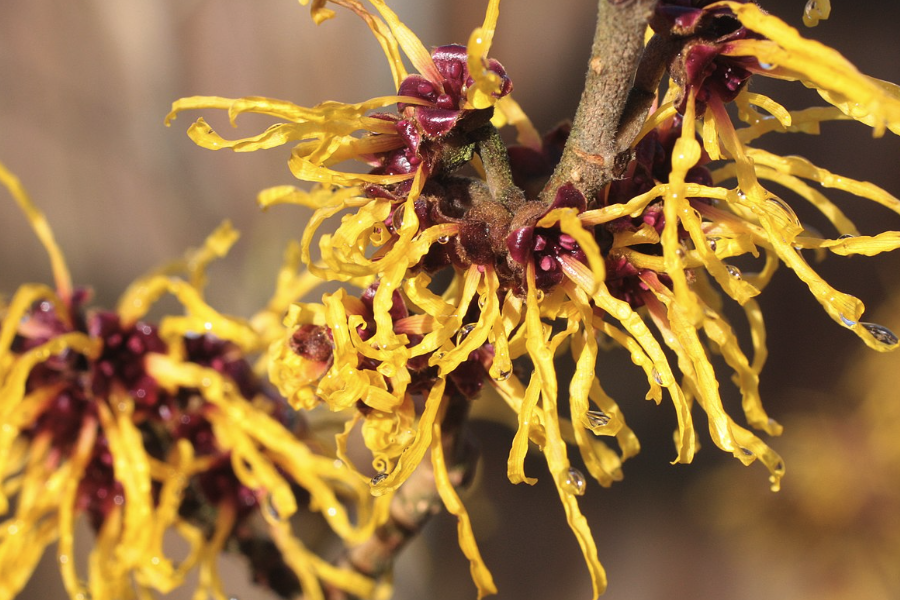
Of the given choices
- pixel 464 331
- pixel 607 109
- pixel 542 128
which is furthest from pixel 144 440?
pixel 542 128

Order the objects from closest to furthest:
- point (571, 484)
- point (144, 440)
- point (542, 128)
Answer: point (571, 484) < point (144, 440) < point (542, 128)

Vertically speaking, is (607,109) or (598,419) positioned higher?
(607,109)

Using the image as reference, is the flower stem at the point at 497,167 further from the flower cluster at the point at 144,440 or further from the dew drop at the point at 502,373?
the flower cluster at the point at 144,440

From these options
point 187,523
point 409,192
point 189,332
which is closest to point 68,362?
point 189,332

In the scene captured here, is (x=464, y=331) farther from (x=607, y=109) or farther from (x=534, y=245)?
(x=607, y=109)

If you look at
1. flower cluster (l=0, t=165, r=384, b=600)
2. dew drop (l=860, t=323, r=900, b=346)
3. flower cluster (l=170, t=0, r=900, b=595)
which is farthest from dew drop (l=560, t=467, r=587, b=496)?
flower cluster (l=0, t=165, r=384, b=600)

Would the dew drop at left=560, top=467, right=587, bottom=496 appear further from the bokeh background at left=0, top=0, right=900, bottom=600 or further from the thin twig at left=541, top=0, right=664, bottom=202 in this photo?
the bokeh background at left=0, top=0, right=900, bottom=600
